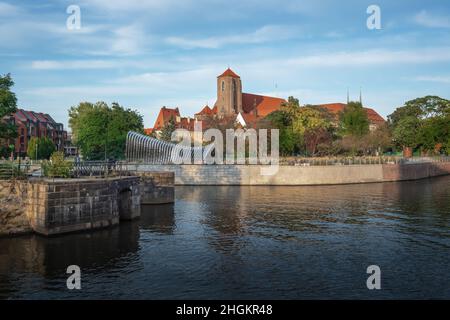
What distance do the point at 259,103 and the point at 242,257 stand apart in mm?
138928

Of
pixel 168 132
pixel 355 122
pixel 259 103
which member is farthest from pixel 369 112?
pixel 168 132

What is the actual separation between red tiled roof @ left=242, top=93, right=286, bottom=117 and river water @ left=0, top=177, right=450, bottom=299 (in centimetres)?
11997

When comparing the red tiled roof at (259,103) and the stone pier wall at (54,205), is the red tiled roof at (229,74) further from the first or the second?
the stone pier wall at (54,205)

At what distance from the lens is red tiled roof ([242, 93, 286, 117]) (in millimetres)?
150750

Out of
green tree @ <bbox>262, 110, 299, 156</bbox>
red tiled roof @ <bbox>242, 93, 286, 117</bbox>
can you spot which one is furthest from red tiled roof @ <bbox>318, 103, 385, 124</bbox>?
green tree @ <bbox>262, 110, 299, 156</bbox>

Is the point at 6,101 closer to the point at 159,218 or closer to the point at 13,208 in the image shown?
the point at 13,208

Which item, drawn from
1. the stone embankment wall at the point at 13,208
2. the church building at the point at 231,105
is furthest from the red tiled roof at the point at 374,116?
the stone embankment wall at the point at 13,208

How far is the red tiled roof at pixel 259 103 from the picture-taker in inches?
5935

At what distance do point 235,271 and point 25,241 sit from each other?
12.1 m

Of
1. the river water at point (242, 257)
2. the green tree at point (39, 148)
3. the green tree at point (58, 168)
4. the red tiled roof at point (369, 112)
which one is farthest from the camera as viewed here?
the red tiled roof at point (369, 112)

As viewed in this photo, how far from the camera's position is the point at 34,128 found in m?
116

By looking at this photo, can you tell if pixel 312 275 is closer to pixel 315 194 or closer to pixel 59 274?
pixel 59 274

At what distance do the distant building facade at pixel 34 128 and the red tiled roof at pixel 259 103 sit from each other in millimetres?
65986
